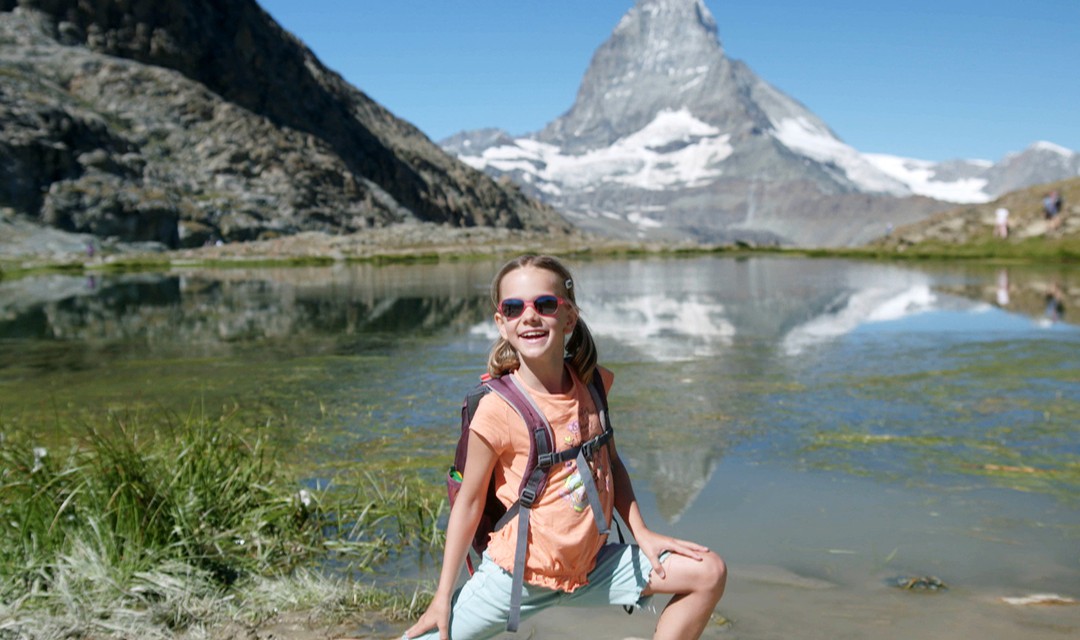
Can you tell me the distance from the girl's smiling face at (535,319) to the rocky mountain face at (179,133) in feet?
268

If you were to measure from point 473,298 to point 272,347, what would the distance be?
11260 millimetres

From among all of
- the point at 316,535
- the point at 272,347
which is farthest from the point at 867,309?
the point at 316,535

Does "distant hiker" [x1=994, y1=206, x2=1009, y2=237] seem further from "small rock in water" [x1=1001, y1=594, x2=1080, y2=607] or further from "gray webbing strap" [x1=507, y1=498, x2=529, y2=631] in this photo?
"gray webbing strap" [x1=507, y1=498, x2=529, y2=631]

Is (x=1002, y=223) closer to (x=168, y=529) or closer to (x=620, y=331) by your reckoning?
(x=620, y=331)

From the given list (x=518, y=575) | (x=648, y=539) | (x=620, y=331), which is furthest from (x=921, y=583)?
(x=620, y=331)

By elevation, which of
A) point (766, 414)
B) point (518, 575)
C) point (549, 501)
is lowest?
point (766, 414)

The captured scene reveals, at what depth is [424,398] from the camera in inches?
450

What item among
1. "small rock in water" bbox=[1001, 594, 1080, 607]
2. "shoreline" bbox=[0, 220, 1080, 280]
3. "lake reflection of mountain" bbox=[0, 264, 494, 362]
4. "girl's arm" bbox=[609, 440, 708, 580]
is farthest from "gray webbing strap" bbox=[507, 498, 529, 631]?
"shoreline" bbox=[0, 220, 1080, 280]

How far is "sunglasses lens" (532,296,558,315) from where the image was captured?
152 inches

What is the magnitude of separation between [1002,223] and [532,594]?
1694 inches

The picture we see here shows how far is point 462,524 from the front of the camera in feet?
12.5

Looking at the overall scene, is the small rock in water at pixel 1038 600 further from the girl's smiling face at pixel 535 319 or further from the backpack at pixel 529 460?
the girl's smiling face at pixel 535 319

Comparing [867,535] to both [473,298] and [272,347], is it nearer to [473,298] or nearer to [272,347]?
[272,347]

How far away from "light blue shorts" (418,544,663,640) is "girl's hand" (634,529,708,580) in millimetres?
109
